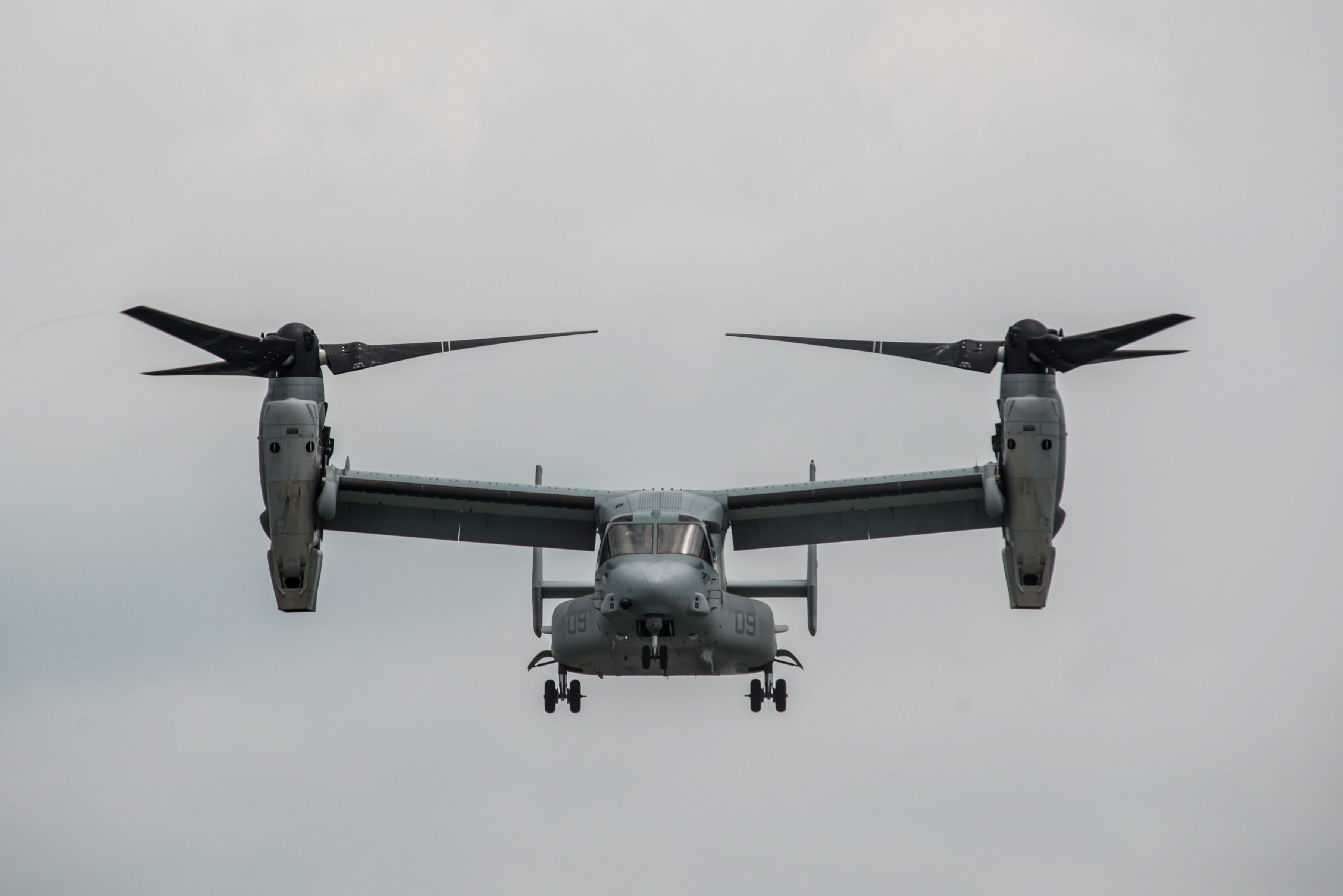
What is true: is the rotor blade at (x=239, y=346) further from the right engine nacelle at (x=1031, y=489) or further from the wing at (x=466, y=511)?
the right engine nacelle at (x=1031, y=489)

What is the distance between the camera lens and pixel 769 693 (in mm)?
36156

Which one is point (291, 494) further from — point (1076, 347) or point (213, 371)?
point (1076, 347)

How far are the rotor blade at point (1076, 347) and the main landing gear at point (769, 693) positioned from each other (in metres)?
7.34

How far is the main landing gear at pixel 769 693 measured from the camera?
1417 inches

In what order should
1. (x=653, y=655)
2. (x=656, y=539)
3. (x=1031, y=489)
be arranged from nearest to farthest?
(x=653, y=655)
(x=656, y=539)
(x=1031, y=489)

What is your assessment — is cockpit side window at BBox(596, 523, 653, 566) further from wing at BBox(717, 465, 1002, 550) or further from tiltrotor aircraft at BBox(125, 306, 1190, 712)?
wing at BBox(717, 465, 1002, 550)

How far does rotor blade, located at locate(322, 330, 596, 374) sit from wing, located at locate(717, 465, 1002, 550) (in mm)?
4631

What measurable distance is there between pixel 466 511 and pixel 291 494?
400cm

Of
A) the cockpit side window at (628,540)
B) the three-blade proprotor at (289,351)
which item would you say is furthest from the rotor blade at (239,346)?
the cockpit side window at (628,540)

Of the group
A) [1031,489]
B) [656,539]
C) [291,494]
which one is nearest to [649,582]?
[656,539]

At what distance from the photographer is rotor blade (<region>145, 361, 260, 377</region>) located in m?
32.9

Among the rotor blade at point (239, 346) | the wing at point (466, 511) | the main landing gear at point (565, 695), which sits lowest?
the main landing gear at point (565, 695)

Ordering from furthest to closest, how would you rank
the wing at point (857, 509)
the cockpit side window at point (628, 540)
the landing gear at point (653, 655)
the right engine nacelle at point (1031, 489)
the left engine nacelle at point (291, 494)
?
1. the wing at point (857, 509)
2. the left engine nacelle at point (291, 494)
3. the right engine nacelle at point (1031, 489)
4. the cockpit side window at point (628, 540)
5. the landing gear at point (653, 655)

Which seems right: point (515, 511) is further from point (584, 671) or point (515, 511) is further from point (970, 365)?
point (970, 365)
